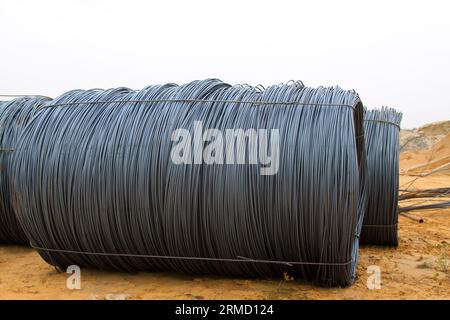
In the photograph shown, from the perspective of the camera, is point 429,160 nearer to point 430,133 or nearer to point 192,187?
point 430,133

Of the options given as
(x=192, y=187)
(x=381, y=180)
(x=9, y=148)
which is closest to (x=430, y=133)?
(x=381, y=180)

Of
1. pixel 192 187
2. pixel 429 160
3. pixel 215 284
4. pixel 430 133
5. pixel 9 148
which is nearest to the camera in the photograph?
pixel 192 187

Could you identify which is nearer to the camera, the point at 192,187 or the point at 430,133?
the point at 192,187

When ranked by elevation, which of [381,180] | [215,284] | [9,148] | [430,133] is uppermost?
[430,133]

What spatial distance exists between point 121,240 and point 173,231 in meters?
0.44

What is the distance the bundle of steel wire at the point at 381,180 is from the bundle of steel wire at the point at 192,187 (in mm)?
1673

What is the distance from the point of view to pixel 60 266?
4340 mm

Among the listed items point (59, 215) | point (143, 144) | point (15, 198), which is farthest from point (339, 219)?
point (15, 198)

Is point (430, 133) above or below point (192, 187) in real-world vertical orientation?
above

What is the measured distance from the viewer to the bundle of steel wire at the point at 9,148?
5.33 meters

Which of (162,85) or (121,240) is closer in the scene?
(121,240)

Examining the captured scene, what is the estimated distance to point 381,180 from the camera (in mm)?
5457

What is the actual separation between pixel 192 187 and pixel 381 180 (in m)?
2.53
